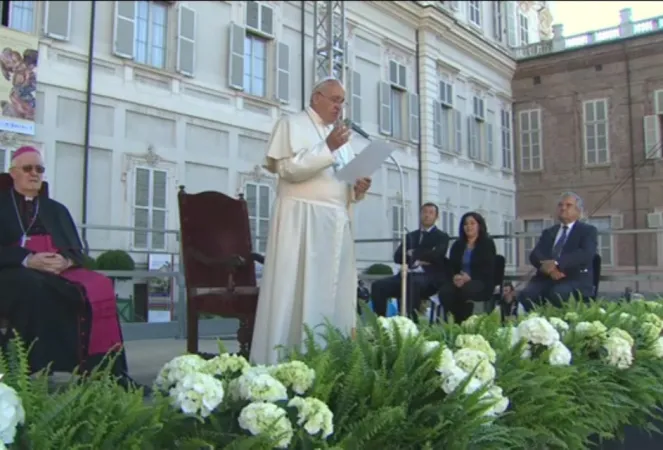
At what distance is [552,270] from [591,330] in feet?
6.83

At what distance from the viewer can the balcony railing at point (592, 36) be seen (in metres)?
3.16

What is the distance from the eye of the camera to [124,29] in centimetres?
923

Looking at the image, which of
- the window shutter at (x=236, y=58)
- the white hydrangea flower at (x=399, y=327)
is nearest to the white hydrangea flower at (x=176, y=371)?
the white hydrangea flower at (x=399, y=327)

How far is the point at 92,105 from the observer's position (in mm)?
8812

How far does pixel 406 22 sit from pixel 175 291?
7.31m

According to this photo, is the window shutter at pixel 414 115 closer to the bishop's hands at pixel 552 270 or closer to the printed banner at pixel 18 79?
the printed banner at pixel 18 79

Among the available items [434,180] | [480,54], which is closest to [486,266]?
[480,54]

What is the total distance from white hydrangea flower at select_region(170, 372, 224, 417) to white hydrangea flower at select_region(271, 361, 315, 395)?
14cm

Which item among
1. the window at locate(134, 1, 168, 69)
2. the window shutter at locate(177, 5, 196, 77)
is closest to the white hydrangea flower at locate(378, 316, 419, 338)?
the window at locate(134, 1, 168, 69)

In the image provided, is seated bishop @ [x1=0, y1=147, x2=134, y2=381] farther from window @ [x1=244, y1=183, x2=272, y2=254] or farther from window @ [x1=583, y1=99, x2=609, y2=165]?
window @ [x1=244, y1=183, x2=272, y2=254]

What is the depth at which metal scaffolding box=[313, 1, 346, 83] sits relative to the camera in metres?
10.1

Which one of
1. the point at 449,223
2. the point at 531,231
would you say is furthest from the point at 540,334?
the point at 449,223

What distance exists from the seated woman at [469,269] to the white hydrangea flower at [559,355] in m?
2.41

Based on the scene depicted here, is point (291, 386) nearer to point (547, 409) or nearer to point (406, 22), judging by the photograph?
point (547, 409)
